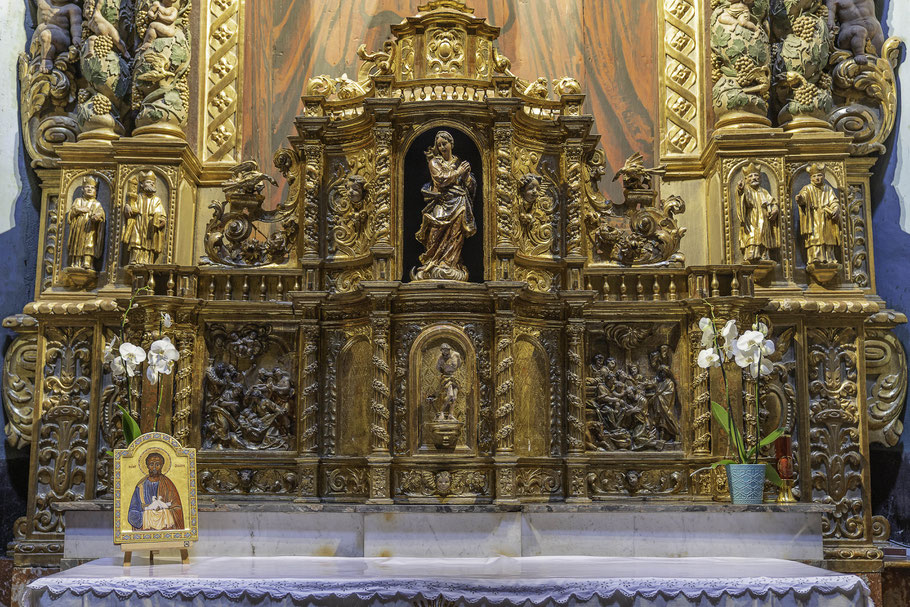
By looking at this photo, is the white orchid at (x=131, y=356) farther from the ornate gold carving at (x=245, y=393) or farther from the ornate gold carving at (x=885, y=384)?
the ornate gold carving at (x=885, y=384)

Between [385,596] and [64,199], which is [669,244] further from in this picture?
[64,199]

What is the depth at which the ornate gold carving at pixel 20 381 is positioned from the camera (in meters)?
10.1

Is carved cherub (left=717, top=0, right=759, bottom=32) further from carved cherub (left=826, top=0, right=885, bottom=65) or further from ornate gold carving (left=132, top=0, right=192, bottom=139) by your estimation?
ornate gold carving (left=132, top=0, right=192, bottom=139)

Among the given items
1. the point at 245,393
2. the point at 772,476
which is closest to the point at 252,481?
the point at 245,393

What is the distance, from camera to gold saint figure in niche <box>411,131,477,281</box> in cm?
888

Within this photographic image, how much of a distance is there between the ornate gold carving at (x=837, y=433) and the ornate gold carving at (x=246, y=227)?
5122mm

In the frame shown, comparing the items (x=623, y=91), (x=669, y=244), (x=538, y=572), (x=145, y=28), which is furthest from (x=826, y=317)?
(x=145, y=28)

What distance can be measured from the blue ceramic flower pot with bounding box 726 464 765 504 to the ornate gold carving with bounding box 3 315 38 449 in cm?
677

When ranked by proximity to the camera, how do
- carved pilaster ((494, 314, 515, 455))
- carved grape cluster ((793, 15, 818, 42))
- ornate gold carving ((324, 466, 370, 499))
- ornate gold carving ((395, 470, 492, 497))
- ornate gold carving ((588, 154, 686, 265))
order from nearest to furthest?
ornate gold carving ((395, 470, 492, 497)) < carved pilaster ((494, 314, 515, 455)) < ornate gold carving ((324, 466, 370, 499)) < ornate gold carving ((588, 154, 686, 265)) < carved grape cluster ((793, 15, 818, 42))

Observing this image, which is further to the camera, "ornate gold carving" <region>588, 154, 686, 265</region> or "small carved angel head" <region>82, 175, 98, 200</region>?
"small carved angel head" <region>82, 175, 98, 200</region>

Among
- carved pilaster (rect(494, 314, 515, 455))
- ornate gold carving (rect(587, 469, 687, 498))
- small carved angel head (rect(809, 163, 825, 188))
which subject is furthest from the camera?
small carved angel head (rect(809, 163, 825, 188))

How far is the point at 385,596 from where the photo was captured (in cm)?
663

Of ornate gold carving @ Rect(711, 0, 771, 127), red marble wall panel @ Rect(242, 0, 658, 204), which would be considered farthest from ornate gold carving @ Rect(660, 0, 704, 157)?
ornate gold carving @ Rect(711, 0, 771, 127)

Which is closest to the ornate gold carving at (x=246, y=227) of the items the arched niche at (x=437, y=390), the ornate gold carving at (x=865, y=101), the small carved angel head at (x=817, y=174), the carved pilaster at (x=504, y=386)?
the arched niche at (x=437, y=390)
